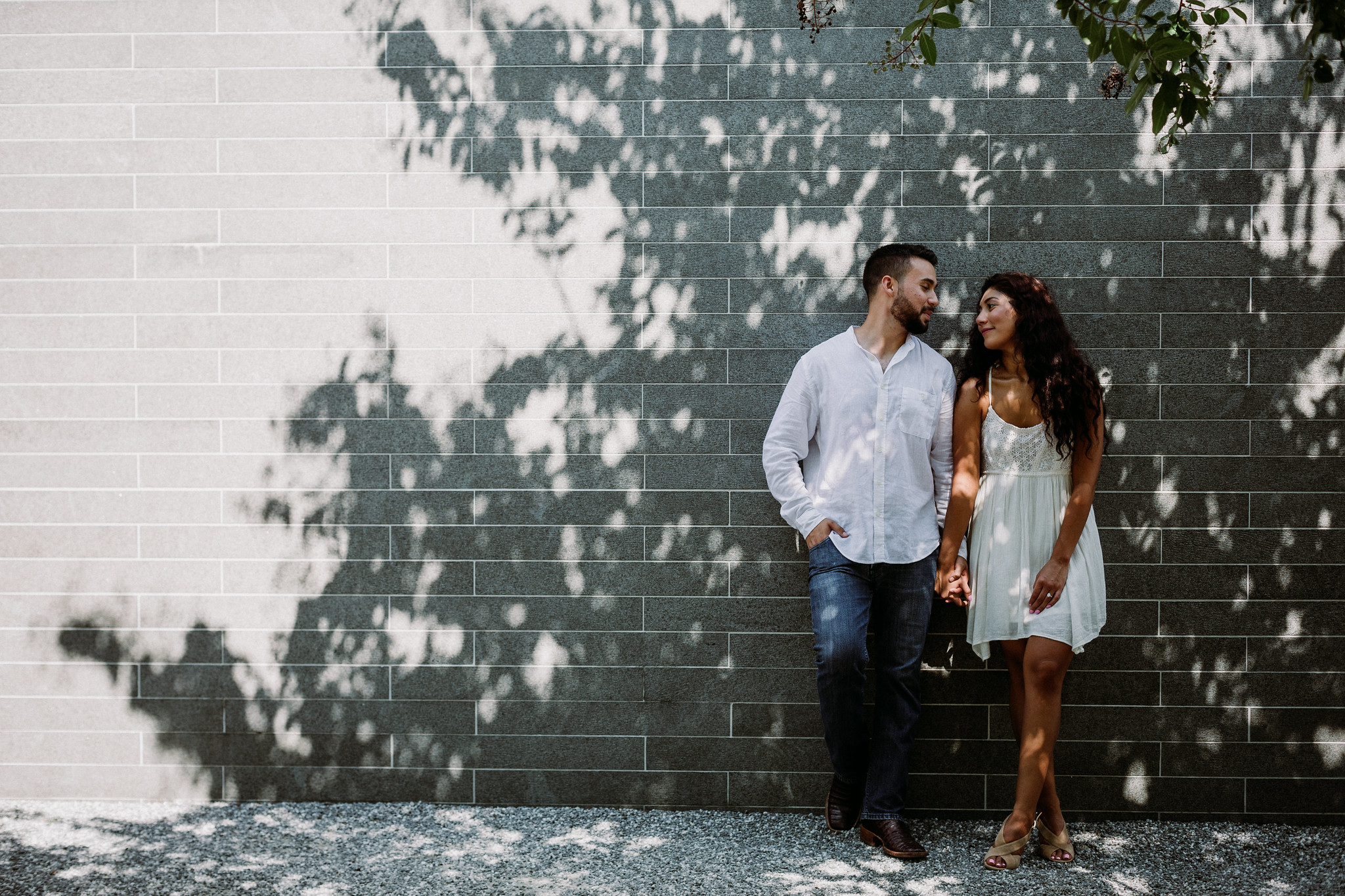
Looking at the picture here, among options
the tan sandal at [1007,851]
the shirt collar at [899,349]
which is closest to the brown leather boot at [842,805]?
the tan sandal at [1007,851]

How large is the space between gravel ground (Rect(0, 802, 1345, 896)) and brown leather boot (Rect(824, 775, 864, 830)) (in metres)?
0.05

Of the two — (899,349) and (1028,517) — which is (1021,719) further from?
(899,349)

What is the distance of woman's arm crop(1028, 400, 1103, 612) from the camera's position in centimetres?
355

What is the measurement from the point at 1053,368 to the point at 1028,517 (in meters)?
0.59

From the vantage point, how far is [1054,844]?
366 centimetres

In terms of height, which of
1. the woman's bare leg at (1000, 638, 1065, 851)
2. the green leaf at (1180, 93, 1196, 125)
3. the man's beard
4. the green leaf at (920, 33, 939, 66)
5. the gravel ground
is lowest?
the gravel ground

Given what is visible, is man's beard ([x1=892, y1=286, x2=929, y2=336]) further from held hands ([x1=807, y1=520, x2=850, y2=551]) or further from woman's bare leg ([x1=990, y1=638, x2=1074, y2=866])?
woman's bare leg ([x1=990, y1=638, x2=1074, y2=866])

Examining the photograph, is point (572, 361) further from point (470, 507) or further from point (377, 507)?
point (377, 507)

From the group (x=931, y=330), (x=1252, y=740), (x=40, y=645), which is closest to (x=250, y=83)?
(x=40, y=645)

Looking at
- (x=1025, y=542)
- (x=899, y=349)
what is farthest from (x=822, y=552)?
(x=899, y=349)

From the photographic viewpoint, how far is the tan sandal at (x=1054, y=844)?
3.66 meters

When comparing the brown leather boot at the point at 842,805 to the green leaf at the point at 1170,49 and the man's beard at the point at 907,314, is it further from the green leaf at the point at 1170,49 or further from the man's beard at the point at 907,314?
the green leaf at the point at 1170,49

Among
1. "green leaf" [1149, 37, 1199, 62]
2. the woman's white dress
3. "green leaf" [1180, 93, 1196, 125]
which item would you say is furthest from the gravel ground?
"green leaf" [1149, 37, 1199, 62]

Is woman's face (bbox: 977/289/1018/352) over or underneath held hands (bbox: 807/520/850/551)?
over
